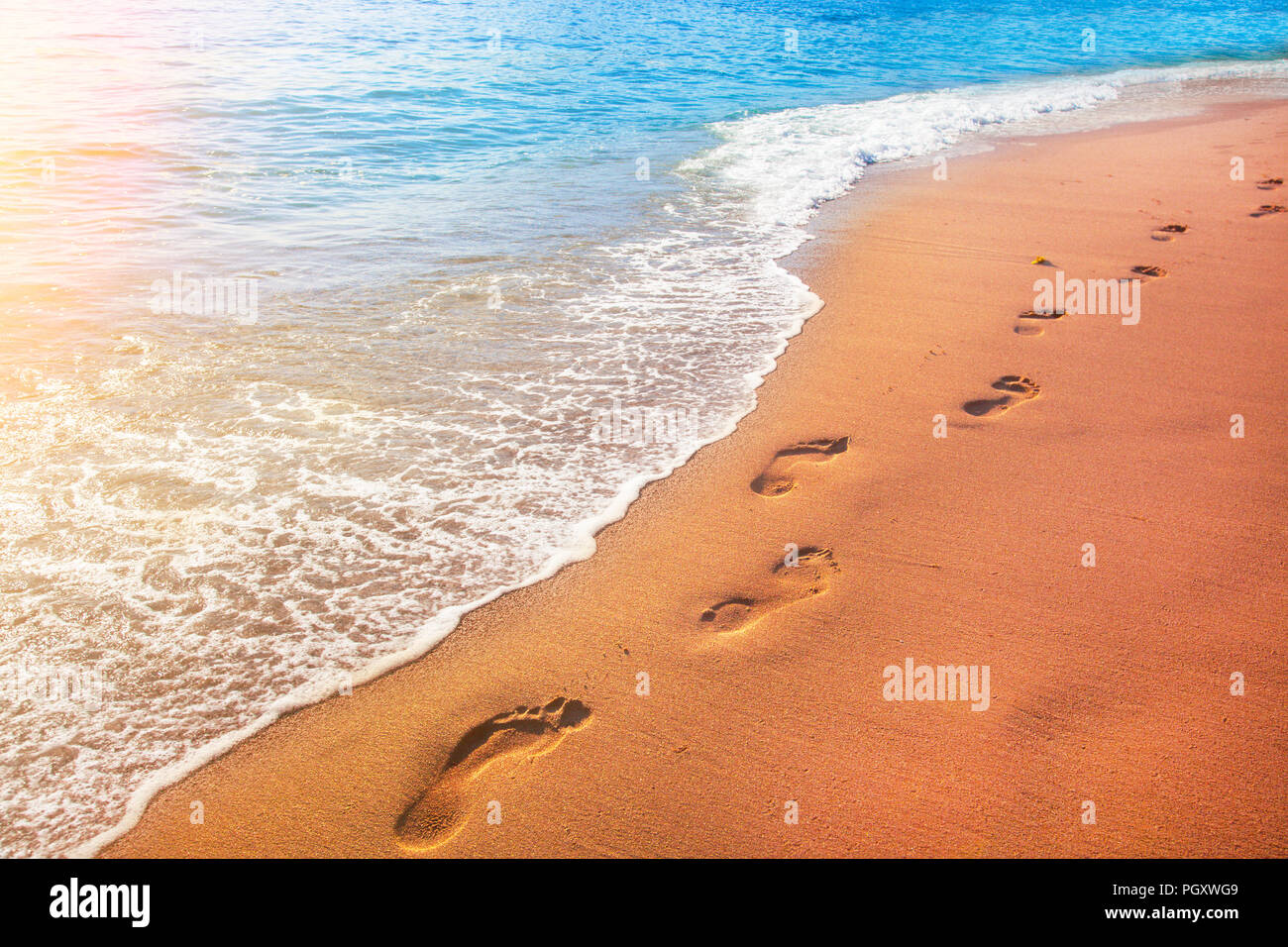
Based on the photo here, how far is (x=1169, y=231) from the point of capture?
7816 mm

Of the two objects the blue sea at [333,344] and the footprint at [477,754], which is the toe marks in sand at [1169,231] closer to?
the blue sea at [333,344]

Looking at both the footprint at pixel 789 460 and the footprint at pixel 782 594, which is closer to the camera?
the footprint at pixel 782 594

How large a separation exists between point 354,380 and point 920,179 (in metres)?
8.08

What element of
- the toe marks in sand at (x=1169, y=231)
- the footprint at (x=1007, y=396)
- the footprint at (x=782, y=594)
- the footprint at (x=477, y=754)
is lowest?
the footprint at (x=477, y=754)

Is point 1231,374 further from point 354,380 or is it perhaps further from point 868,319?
point 354,380

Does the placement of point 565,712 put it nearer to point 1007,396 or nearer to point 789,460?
point 789,460

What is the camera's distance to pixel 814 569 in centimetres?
367

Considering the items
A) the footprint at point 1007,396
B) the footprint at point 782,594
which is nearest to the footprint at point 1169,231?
the footprint at point 1007,396

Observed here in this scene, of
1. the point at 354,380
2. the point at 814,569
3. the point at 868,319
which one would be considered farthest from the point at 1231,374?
the point at 354,380

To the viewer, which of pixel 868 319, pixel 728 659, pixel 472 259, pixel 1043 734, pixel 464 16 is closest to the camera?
pixel 1043 734

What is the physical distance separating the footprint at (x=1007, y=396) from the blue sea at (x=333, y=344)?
144 cm

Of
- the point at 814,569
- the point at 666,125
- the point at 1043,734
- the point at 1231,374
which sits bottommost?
the point at 1043,734

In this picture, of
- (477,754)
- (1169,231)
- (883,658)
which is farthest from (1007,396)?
(1169,231)

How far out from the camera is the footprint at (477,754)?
2604 millimetres
